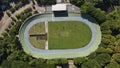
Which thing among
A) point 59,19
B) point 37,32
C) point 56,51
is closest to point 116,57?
point 56,51

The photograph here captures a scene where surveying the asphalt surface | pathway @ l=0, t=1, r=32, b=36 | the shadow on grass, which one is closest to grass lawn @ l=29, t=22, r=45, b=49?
the asphalt surface

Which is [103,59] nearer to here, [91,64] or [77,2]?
[91,64]

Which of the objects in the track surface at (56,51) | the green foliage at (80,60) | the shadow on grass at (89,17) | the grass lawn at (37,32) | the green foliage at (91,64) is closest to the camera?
the green foliage at (91,64)

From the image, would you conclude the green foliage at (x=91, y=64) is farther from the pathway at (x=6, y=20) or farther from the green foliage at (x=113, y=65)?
the pathway at (x=6, y=20)

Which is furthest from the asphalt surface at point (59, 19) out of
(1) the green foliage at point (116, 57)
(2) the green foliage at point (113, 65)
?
(2) the green foliage at point (113, 65)

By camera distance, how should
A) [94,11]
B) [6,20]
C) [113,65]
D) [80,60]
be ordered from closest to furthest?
1. [113,65]
2. [80,60]
3. [94,11]
4. [6,20]

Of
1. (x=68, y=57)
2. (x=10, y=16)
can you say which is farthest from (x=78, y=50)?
(x=10, y=16)

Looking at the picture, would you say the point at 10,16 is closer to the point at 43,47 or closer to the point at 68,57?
the point at 43,47
